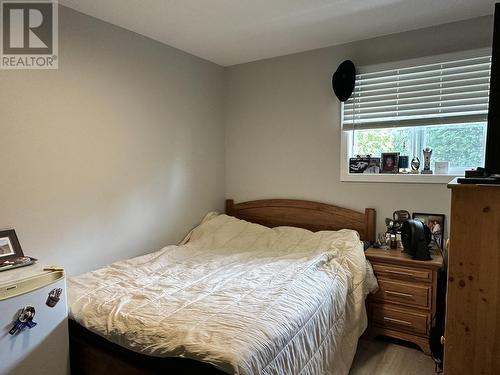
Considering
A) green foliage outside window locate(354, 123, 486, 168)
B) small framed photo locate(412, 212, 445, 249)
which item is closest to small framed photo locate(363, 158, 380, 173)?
green foliage outside window locate(354, 123, 486, 168)

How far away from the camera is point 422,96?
2.68 m

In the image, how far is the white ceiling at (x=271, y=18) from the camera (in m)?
2.21

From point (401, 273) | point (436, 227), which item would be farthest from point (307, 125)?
point (401, 273)

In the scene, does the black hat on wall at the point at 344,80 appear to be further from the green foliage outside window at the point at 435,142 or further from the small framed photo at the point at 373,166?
the small framed photo at the point at 373,166

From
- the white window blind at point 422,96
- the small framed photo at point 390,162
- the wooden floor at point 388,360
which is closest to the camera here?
the wooden floor at point 388,360

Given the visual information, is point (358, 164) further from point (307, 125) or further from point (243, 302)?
point (243, 302)

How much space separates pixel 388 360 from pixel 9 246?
Answer: 248cm

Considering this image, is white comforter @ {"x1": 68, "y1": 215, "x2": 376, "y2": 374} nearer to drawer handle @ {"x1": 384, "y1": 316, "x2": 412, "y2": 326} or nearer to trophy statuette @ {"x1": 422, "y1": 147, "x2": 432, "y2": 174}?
drawer handle @ {"x1": 384, "y1": 316, "x2": 412, "y2": 326}

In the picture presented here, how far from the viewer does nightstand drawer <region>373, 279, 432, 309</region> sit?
2.37m

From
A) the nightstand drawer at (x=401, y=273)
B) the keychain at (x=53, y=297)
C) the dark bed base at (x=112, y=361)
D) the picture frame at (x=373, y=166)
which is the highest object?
the picture frame at (x=373, y=166)

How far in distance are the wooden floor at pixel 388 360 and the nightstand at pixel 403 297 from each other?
0.28ft

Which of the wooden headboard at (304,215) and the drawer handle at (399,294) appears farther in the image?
the wooden headboard at (304,215)

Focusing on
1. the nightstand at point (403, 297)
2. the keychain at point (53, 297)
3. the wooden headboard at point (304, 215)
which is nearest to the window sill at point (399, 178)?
the wooden headboard at point (304, 215)

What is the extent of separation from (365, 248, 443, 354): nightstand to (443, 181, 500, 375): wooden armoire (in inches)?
41.5
